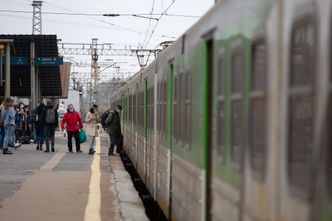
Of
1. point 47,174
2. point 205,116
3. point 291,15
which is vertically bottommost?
point 47,174

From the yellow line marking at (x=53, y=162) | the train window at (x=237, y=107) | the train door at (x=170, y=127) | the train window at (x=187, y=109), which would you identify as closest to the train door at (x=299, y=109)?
the train window at (x=237, y=107)

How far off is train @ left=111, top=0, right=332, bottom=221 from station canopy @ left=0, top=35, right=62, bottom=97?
2074 centimetres

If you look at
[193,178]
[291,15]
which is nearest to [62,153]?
[193,178]

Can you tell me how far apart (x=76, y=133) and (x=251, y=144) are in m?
18.2

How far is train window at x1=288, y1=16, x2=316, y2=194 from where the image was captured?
10.2 ft

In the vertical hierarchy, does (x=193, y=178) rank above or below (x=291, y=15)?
below

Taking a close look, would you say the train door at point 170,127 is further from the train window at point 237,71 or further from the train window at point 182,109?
the train window at point 237,71

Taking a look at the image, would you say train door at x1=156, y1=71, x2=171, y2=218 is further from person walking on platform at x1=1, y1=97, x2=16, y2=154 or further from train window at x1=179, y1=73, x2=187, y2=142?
person walking on platform at x1=1, y1=97, x2=16, y2=154

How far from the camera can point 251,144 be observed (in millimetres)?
4090

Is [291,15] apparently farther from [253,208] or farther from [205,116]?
[205,116]

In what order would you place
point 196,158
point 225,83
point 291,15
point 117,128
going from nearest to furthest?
A: point 291,15
point 225,83
point 196,158
point 117,128

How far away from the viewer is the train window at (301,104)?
3115 mm

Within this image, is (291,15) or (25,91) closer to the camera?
(291,15)

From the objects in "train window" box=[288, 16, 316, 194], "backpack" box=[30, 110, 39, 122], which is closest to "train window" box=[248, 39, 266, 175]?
"train window" box=[288, 16, 316, 194]
